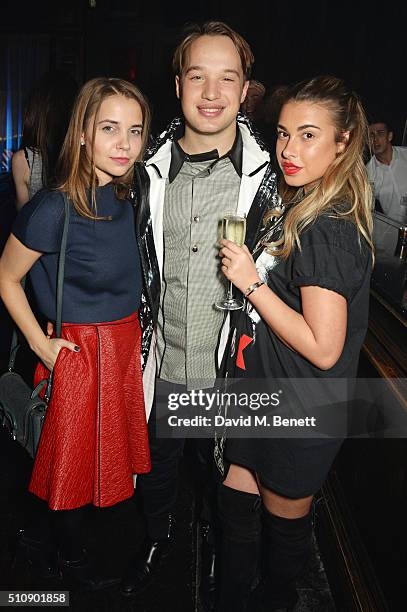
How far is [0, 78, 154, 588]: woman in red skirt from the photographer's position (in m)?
1.72

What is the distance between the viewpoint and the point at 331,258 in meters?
1.40

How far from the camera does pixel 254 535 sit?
5.95 ft

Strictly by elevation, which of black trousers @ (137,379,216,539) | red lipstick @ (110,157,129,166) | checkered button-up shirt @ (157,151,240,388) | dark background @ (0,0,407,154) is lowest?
black trousers @ (137,379,216,539)

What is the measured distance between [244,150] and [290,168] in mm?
427

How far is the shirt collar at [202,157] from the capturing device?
1.91m

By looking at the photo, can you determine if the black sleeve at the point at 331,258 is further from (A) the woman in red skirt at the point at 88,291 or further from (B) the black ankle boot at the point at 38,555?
(B) the black ankle boot at the point at 38,555

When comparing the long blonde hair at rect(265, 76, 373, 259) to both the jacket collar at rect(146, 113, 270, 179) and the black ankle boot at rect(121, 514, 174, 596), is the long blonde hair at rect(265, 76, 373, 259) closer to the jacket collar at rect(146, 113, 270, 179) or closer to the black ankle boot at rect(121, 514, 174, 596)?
the jacket collar at rect(146, 113, 270, 179)

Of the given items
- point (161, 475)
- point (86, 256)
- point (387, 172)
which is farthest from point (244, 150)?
point (387, 172)

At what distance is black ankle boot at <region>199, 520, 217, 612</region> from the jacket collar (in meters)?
1.46

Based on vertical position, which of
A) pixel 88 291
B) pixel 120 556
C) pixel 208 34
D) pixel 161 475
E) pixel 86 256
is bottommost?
pixel 120 556

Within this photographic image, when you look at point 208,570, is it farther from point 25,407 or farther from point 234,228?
point 234,228

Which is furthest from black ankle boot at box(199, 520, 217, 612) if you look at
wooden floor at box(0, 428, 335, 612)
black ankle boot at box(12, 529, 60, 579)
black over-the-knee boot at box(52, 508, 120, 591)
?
black ankle boot at box(12, 529, 60, 579)

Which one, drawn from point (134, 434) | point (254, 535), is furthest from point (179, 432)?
point (254, 535)

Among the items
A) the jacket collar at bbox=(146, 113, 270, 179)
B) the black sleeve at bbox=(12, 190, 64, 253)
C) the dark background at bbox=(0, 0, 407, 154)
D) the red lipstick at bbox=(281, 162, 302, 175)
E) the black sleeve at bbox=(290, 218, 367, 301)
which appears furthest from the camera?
Result: the dark background at bbox=(0, 0, 407, 154)
